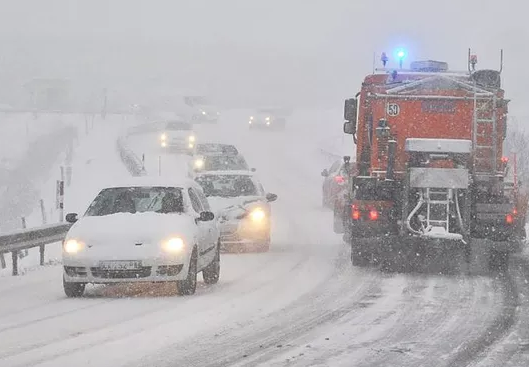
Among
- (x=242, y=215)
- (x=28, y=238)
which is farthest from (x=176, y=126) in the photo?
(x=28, y=238)

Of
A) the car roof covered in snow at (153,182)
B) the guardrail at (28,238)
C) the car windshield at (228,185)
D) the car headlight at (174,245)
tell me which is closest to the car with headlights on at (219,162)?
the car windshield at (228,185)

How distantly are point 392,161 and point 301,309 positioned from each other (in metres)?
4.81

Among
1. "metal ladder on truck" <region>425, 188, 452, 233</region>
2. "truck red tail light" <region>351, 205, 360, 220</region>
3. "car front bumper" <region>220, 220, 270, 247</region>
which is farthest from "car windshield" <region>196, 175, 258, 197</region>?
"metal ladder on truck" <region>425, 188, 452, 233</region>

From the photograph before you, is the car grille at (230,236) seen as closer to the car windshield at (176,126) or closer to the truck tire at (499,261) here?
the truck tire at (499,261)

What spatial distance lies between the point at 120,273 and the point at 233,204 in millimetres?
6772

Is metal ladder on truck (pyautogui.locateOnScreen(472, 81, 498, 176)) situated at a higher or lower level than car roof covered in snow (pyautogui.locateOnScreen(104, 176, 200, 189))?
higher

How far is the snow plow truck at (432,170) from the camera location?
46.7 feet

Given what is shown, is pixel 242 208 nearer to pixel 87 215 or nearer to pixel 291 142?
pixel 87 215

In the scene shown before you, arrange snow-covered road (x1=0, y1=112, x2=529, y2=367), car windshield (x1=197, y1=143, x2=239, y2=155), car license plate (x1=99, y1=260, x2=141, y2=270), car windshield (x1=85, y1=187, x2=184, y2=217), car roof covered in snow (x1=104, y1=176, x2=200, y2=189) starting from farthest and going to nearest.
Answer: car windshield (x1=197, y1=143, x2=239, y2=155) → car roof covered in snow (x1=104, y1=176, x2=200, y2=189) → car windshield (x1=85, y1=187, x2=184, y2=217) → car license plate (x1=99, y1=260, x2=141, y2=270) → snow-covered road (x1=0, y1=112, x2=529, y2=367)

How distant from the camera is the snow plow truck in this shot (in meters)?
14.2

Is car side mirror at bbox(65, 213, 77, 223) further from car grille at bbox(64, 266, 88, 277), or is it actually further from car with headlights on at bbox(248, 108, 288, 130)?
car with headlights on at bbox(248, 108, 288, 130)

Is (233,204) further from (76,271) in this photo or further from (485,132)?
(76,271)

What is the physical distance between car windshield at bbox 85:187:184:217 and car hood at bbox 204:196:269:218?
4.31 m

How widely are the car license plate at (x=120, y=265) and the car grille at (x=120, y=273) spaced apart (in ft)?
0.13
